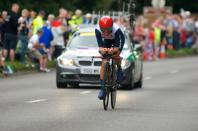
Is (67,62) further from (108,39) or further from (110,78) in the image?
(110,78)

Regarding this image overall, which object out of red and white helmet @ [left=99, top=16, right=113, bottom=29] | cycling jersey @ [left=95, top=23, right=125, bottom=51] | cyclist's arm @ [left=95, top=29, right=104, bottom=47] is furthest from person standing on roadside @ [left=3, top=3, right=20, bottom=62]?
red and white helmet @ [left=99, top=16, right=113, bottom=29]

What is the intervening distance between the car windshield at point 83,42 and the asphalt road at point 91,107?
110 centimetres

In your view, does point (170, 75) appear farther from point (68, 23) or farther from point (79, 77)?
point (79, 77)

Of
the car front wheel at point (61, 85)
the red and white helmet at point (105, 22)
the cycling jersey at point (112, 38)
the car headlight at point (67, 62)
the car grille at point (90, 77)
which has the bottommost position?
the car front wheel at point (61, 85)

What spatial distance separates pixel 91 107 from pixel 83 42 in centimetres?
719

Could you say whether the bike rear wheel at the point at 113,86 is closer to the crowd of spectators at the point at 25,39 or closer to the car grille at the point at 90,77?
the car grille at the point at 90,77

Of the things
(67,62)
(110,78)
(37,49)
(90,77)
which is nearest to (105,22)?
(110,78)

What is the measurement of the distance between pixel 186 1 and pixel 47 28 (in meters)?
37.3

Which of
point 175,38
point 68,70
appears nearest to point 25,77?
point 68,70

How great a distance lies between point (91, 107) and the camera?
59.9ft

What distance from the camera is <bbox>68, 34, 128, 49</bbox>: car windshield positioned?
25125 millimetres

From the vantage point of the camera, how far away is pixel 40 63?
32.2 m

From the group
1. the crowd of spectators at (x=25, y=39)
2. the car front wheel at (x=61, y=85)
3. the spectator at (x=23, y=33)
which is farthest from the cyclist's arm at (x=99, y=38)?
the spectator at (x=23, y=33)

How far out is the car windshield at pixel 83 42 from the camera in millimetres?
25125
